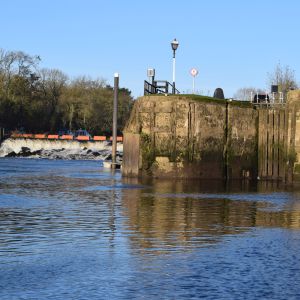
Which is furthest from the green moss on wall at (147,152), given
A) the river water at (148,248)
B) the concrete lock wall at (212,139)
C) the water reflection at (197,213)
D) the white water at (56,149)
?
the white water at (56,149)

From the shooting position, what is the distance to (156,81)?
2025 inches

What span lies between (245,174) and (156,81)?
9107mm

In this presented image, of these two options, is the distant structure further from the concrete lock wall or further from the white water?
the white water

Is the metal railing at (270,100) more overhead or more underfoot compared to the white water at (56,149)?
more overhead

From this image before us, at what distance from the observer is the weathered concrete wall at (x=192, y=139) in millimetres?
45344

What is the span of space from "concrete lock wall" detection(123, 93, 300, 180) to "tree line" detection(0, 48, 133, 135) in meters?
91.0

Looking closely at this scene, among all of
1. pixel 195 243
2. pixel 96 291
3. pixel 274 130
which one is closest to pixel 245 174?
pixel 274 130

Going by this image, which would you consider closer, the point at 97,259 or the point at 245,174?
the point at 97,259

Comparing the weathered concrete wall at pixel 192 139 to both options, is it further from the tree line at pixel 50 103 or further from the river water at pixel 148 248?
the tree line at pixel 50 103

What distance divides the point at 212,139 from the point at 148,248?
93.8 feet

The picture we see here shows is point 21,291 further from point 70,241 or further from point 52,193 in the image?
point 52,193

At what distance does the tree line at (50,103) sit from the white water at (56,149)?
476 inches

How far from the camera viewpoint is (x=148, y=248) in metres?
17.4

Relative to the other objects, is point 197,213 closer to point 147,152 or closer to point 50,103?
point 147,152
